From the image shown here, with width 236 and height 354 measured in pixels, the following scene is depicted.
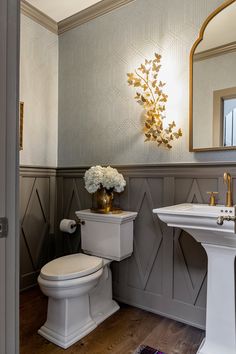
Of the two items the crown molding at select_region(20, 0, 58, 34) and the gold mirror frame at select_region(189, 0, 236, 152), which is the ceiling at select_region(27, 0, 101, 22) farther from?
the gold mirror frame at select_region(189, 0, 236, 152)

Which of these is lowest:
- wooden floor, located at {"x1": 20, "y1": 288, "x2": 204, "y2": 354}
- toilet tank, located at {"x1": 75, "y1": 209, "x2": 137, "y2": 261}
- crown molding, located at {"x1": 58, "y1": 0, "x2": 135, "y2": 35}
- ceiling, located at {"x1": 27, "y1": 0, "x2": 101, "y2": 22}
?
wooden floor, located at {"x1": 20, "y1": 288, "x2": 204, "y2": 354}

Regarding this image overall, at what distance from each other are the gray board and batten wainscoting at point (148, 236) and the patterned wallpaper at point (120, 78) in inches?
5.1

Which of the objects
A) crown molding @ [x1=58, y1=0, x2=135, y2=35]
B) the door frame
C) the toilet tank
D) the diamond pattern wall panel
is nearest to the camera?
the door frame

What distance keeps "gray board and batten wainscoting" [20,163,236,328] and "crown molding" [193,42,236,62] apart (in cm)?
79

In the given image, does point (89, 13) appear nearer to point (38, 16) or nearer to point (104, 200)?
point (38, 16)

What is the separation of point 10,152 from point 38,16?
2.36 m

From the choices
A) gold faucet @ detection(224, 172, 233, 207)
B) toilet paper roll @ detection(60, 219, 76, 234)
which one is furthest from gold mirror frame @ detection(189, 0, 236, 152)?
toilet paper roll @ detection(60, 219, 76, 234)

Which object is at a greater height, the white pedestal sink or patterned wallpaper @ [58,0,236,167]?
patterned wallpaper @ [58,0,236,167]

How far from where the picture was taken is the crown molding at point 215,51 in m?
1.85

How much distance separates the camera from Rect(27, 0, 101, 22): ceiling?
2.44 m

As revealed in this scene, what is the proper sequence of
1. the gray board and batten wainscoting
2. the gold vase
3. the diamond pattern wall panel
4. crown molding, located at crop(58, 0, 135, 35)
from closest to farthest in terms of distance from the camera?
the gray board and batten wainscoting < the gold vase < crown molding, located at crop(58, 0, 135, 35) < the diamond pattern wall panel

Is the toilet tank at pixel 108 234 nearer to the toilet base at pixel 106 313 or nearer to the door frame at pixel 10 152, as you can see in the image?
the toilet base at pixel 106 313

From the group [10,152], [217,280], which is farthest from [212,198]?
[10,152]

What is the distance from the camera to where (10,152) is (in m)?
0.81
